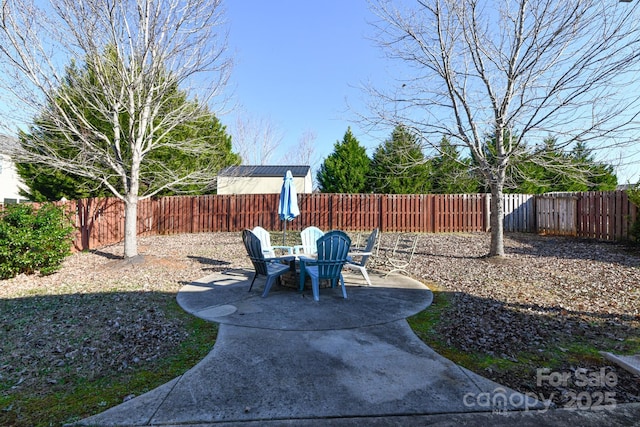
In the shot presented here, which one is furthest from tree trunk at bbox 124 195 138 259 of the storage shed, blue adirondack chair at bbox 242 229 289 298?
the storage shed

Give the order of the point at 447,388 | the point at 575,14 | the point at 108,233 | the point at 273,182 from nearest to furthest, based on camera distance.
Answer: the point at 447,388 → the point at 575,14 → the point at 108,233 → the point at 273,182

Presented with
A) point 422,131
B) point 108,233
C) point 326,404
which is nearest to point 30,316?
point 326,404

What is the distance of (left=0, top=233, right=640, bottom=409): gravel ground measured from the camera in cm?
302

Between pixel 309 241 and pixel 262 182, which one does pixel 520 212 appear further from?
pixel 262 182

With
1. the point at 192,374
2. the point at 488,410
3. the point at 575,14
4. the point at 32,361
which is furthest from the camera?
the point at 575,14

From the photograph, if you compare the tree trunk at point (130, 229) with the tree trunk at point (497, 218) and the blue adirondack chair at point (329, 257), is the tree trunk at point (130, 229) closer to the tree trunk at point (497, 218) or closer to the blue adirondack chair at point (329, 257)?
the blue adirondack chair at point (329, 257)

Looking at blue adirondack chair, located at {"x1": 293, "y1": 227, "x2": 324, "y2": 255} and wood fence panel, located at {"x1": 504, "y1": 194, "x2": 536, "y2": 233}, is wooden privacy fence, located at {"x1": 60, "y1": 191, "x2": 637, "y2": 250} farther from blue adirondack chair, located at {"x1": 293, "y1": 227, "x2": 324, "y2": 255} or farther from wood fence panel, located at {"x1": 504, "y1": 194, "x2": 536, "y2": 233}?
blue adirondack chair, located at {"x1": 293, "y1": 227, "x2": 324, "y2": 255}

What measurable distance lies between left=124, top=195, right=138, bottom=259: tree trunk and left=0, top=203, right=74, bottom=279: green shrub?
1165 mm

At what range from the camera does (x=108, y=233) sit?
40.3ft

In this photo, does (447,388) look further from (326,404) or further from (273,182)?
(273,182)

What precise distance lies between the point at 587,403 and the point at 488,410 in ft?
2.66

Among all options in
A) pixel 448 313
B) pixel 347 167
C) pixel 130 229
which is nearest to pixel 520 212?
pixel 347 167

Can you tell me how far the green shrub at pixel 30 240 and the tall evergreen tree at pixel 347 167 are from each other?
14.2 meters

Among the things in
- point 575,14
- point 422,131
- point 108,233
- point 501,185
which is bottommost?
point 108,233
